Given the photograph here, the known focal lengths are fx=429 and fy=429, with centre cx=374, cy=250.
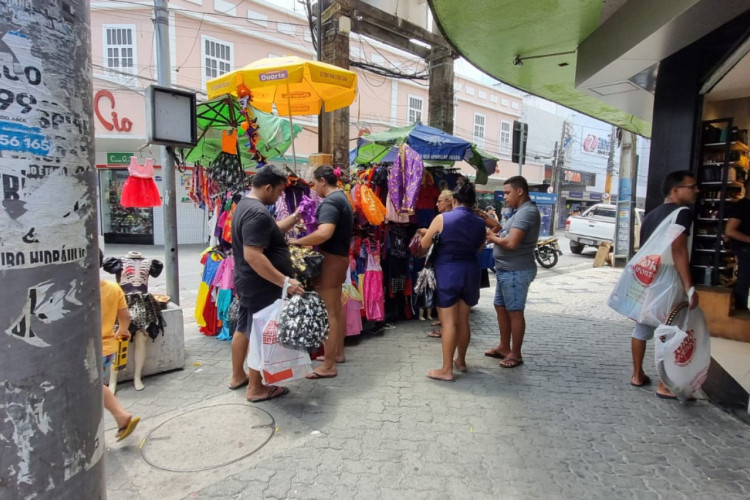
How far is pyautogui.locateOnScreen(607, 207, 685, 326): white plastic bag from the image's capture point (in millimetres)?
3268

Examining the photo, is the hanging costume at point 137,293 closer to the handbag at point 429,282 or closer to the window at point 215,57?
the handbag at point 429,282

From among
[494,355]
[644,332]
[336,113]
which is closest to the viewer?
Result: [644,332]

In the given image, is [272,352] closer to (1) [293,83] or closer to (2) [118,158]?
(1) [293,83]

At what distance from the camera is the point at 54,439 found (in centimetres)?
115

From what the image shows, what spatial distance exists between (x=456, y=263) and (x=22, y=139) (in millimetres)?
3100

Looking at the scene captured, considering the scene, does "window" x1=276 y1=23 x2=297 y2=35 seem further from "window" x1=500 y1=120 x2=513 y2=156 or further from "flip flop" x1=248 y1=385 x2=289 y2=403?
"flip flop" x1=248 y1=385 x2=289 y2=403

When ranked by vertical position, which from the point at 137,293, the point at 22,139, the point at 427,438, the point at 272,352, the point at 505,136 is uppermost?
the point at 505,136

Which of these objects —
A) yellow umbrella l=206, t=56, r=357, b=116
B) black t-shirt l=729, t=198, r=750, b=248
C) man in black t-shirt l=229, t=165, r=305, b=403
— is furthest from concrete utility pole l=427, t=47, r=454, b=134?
man in black t-shirt l=229, t=165, r=305, b=403

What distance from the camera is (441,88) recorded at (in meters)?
9.41

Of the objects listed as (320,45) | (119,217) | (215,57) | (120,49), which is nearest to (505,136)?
(215,57)

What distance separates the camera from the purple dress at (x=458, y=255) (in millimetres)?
3668

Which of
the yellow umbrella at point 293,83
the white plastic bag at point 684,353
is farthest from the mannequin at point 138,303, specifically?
the white plastic bag at point 684,353

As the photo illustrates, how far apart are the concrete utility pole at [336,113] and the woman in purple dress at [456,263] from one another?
3394 millimetres

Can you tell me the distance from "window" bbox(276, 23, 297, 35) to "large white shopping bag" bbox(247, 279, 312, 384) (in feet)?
51.4
